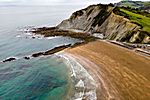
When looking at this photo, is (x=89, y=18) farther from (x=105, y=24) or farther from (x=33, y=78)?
(x=33, y=78)

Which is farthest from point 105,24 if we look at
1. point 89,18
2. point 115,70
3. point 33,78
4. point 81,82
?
point 81,82

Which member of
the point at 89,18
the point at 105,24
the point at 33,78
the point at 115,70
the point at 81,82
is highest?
the point at 89,18

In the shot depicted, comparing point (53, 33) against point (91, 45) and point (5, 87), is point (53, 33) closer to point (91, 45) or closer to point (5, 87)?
point (91, 45)

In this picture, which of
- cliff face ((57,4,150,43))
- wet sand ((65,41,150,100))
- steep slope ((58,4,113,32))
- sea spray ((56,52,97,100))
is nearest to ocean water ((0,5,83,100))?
sea spray ((56,52,97,100))

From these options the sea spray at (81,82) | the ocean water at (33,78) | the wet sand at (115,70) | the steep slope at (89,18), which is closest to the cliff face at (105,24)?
the steep slope at (89,18)

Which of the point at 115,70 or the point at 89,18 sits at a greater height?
the point at 89,18

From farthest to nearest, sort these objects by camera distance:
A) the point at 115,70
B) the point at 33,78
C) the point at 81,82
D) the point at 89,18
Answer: the point at 89,18 → the point at 115,70 → the point at 33,78 → the point at 81,82

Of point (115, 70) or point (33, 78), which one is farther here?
point (115, 70)

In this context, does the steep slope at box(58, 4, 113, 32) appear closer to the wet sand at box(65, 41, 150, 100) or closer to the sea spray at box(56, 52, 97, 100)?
the wet sand at box(65, 41, 150, 100)

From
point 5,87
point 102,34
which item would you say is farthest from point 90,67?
point 102,34

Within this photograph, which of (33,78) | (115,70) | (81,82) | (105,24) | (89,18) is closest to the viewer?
(81,82)
